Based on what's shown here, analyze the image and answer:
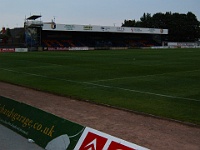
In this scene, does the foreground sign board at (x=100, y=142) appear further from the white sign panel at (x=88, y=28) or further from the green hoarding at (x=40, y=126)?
the white sign panel at (x=88, y=28)

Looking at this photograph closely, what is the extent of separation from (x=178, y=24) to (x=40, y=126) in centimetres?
13766

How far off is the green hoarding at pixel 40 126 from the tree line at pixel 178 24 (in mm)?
129230

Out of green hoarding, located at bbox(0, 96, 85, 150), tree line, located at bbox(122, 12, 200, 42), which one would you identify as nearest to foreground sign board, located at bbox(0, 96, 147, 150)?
green hoarding, located at bbox(0, 96, 85, 150)

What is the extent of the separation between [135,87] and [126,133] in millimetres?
8337

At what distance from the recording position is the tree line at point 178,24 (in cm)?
13638

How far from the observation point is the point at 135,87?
16.8m

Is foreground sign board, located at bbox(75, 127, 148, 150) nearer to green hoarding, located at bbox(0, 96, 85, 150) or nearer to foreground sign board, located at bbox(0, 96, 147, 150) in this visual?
foreground sign board, located at bbox(0, 96, 147, 150)

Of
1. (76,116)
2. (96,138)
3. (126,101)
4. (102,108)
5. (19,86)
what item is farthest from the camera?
(19,86)

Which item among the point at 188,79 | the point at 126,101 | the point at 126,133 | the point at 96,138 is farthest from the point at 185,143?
the point at 188,79

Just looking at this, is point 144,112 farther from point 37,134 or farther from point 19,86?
point 19,86

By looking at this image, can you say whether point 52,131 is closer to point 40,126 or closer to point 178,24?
point 40,126

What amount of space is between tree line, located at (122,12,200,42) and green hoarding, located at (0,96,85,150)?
12923 cm

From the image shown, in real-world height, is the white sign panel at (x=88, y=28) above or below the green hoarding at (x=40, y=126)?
above

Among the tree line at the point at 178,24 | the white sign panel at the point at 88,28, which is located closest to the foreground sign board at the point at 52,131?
the white sign panel at the point at 88,28
